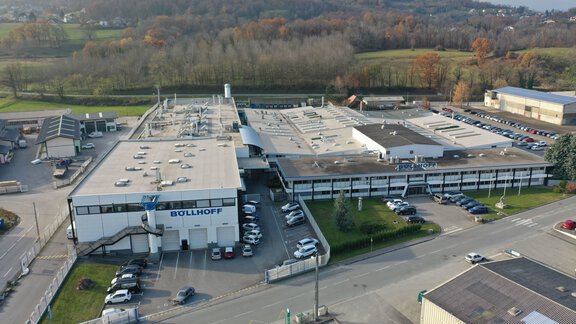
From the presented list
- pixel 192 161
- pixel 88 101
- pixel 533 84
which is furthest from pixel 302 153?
pixel 533 84

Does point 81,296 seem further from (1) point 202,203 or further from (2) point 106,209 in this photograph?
(1) point 202,203

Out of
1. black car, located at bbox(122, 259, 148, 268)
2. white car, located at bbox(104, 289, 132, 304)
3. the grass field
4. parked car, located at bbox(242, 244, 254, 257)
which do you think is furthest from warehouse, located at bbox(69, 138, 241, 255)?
the grass field

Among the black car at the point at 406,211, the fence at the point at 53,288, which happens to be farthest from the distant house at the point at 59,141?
the black car at the point at 406,211

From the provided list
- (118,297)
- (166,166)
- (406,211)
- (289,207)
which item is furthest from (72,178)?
(406,211)

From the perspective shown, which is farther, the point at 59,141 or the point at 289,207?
the point at 59,141

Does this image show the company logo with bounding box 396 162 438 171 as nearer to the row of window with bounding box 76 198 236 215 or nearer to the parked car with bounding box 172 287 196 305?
the row of window with bounding box 76 198 236 215
